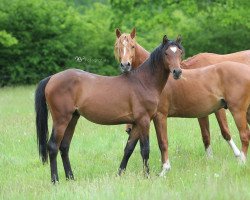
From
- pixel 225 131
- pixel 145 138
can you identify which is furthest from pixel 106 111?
pixel 225 131

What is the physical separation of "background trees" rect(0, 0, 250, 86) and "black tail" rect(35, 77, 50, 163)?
1901cm

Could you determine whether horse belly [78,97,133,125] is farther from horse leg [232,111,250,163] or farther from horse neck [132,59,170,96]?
horse leg [232,111,250,163]

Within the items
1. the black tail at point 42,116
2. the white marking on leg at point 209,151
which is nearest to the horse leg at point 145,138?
the black tail at point 42,116

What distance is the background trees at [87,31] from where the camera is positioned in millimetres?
27938

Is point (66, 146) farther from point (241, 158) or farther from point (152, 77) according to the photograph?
point (241, 158)

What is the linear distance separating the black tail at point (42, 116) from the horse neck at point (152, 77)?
1.32 m

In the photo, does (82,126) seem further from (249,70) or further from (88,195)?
(88,195)

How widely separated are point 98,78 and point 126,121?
2.37ft

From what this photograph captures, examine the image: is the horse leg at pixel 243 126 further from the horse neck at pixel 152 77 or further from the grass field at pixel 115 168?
the horse neck at pixel 152 77

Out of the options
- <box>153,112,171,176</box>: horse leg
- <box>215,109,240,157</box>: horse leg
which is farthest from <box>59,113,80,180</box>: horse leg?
<box>215,109,240,157</box>: horse leg

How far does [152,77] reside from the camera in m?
8.41

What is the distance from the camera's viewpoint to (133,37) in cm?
958

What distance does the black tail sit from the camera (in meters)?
8.38

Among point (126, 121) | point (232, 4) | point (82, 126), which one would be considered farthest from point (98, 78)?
point (232, 4)
